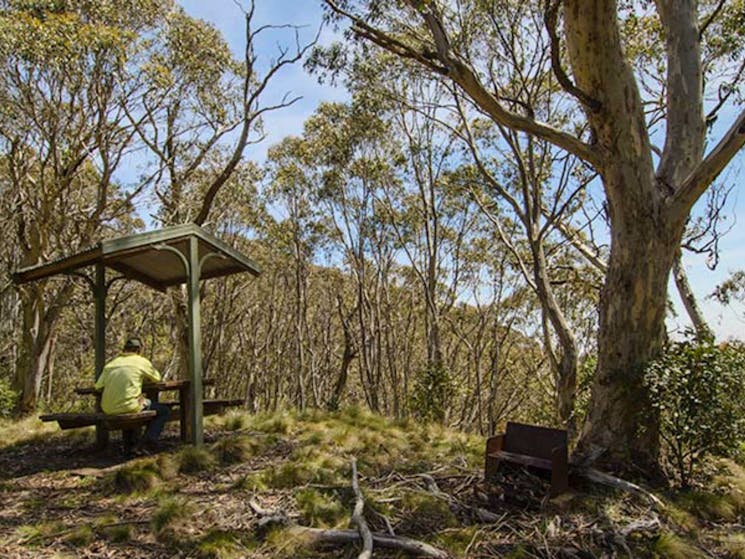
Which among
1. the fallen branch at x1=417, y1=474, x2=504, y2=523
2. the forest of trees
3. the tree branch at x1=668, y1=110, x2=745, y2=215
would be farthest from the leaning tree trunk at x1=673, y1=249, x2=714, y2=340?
the fallen branch at x1=417, y1=474, x2=504, y2=523

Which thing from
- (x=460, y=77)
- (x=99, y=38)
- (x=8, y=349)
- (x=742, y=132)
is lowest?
(x=8, y=349)

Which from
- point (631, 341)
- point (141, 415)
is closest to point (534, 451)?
point (631, 341)

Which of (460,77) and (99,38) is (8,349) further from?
(460,77)

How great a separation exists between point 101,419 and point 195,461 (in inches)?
37.7

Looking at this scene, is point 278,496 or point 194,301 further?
point 194,301

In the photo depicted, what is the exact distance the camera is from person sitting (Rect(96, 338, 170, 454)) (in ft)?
18.3

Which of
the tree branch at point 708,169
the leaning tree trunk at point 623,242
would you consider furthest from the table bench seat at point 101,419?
the tree branch at point 708,169

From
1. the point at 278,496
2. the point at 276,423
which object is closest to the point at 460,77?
the point at 278,496

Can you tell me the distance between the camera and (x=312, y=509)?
4.33 meters

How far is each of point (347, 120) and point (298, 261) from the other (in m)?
5.72

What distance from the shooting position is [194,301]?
611 centimetres

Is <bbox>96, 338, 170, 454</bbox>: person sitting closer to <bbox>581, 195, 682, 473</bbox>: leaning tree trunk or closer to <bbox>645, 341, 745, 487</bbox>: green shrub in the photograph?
<bbox>581, 195, 682, 473</bbox>: leaning tree trunk

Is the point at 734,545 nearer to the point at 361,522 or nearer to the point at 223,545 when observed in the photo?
the point at 361,522

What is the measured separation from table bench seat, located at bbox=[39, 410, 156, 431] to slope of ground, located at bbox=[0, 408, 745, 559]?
1.27 ft
